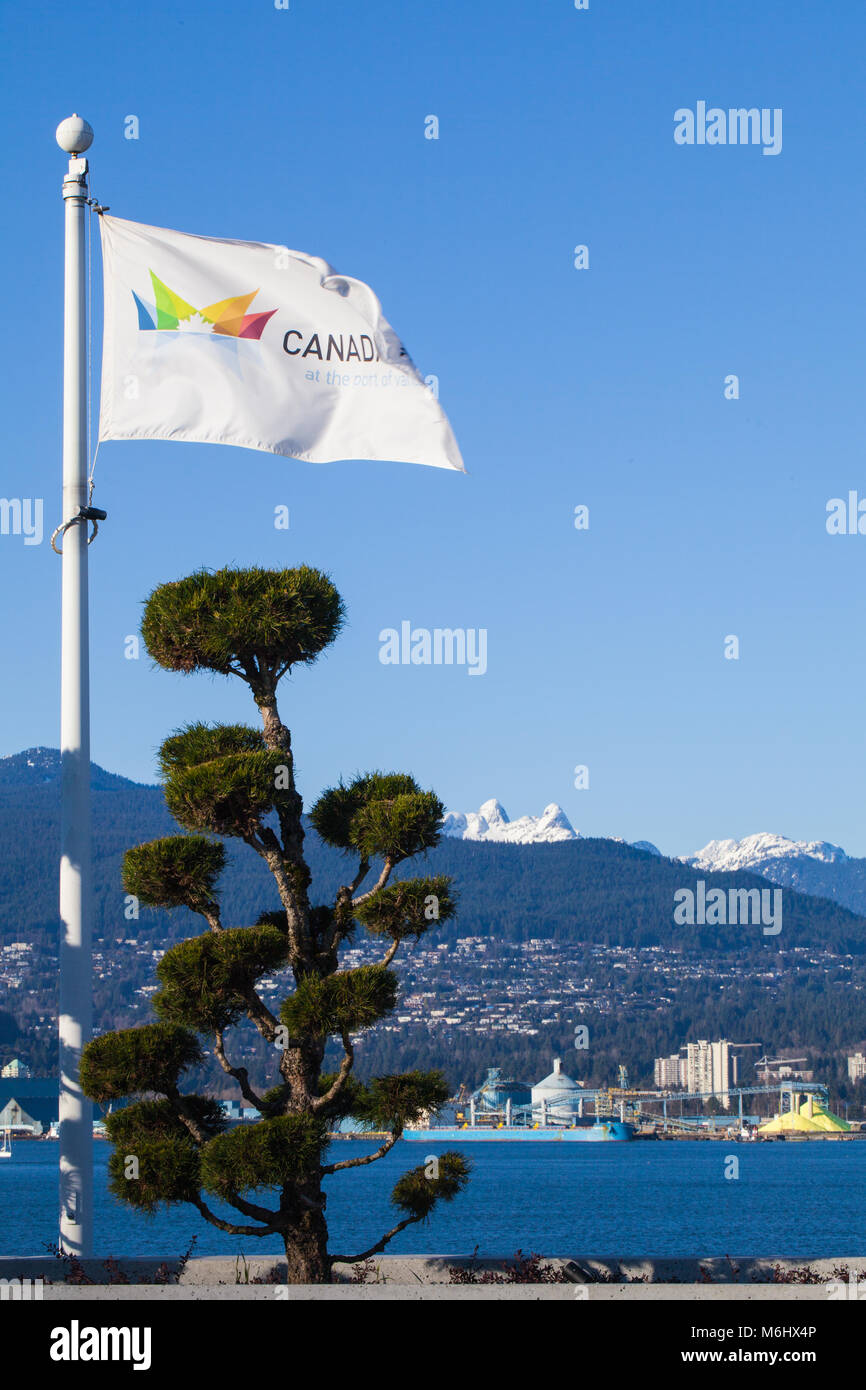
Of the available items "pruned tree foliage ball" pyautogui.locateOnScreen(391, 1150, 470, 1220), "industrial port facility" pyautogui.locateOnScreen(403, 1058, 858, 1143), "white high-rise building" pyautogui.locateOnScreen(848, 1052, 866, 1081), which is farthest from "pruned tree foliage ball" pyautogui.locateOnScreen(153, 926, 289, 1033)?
"white high-rise building" pyautogui.locateOnScreen(848, 1052, 866, 1081)

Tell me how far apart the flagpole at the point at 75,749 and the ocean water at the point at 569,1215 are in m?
4.73

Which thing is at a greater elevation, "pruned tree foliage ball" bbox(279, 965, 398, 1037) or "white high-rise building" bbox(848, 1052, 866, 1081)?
"pruned tree foliage ball" bbox(279, 965, 398, 1037)

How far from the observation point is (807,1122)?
556 feet

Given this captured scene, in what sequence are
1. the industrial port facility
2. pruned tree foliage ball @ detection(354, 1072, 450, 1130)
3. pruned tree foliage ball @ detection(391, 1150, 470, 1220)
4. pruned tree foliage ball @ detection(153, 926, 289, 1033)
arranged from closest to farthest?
pruned tree foliage ball @ detection(153, 926, 289, 1033)
pruned tree foliage ball @ detection(354, 1072, 450, 1130)
pruned tree foliage ball @ detection(391, 1150, 470, 1220)
the industrial port facility

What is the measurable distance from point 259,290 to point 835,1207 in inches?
2658

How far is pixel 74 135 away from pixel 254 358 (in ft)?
7.94

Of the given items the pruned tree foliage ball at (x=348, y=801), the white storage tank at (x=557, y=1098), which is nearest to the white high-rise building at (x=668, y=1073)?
the white storage tank at (x=557, y=1098)

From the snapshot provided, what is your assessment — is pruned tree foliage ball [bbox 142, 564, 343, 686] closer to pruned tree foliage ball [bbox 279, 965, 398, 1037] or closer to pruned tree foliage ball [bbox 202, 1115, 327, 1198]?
pruned tree foliage ball [bbox 279, 965, 398, 1037]

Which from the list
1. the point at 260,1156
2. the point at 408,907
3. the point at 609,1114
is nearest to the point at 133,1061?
the point at 260,1156

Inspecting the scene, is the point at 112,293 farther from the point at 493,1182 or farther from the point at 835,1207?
the point at 493,1182

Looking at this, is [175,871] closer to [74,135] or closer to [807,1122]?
[74,135]

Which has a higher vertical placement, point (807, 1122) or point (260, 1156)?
point (260, 1156)

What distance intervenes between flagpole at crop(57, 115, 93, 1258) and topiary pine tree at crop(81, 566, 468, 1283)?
36cm

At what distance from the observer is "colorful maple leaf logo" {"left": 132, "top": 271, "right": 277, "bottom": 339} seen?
46.0 ft
